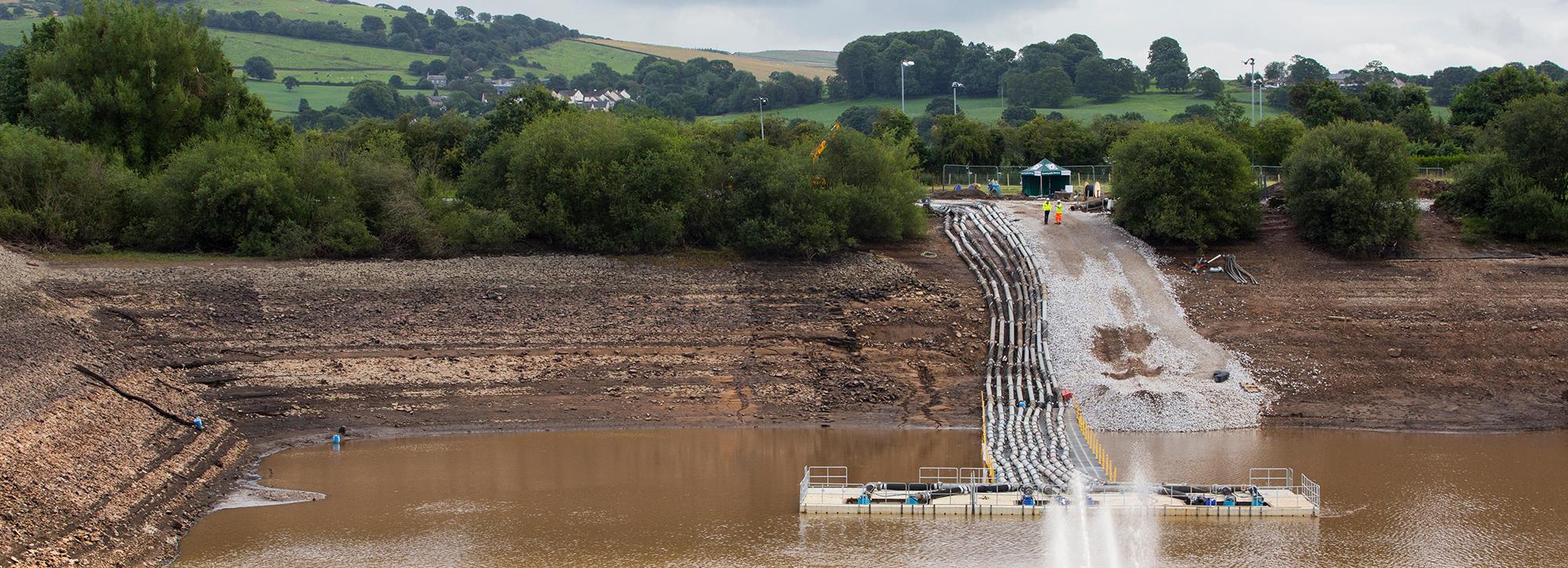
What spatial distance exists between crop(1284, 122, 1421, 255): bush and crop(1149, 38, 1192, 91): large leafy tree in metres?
68.7

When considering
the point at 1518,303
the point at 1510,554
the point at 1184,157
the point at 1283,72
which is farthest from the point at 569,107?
the point at 1283,72

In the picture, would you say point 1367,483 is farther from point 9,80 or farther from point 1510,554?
point 9,80

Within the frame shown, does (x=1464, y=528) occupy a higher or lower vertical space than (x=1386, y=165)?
lower

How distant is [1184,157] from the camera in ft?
146

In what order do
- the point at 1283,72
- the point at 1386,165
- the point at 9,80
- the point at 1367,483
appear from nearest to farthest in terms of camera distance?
1. the point at 1367,483
2. the point at 1386,165
3. the point at 9,80
4. the point at 1283,72

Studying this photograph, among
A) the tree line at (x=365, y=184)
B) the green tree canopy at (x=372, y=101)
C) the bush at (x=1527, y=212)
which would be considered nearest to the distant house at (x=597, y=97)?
the green tree canopy at (x=372, y=101)

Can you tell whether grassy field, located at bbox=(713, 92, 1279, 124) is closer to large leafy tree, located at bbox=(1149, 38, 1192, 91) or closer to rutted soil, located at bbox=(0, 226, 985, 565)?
large leafy tree, located at bbox=(1149, 38, 1192, 91)

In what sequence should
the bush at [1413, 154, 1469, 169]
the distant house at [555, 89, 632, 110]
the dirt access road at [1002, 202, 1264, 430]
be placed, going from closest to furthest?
the dirt access road at [1002, 202, 1264, 430]
the bush at [1413, 154, 1469, 169]
the distant house at [555, 89, 632, 110]

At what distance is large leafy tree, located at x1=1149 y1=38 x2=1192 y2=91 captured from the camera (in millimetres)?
111500

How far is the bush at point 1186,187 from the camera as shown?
44156 millimetres

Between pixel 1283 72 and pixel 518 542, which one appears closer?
pixel 518 542

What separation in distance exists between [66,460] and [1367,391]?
1295 inches

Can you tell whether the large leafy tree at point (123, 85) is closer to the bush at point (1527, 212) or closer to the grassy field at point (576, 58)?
the bush at point (1527, 212)

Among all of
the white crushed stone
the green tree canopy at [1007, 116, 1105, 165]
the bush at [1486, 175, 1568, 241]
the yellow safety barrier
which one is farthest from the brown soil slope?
the green tree canopy at [1007, 116, 1105, 165]
